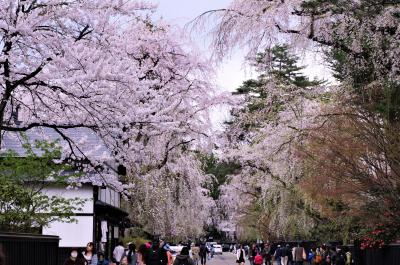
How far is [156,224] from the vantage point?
116 ft

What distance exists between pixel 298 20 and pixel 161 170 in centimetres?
1748

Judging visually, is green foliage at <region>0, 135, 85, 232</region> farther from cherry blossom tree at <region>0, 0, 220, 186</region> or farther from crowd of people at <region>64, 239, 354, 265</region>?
cherry blossom tree at <region>0, 0, 220, 186</region>

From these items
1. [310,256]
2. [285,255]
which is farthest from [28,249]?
[310,256]

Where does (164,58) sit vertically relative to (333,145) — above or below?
above

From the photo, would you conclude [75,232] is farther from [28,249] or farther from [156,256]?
[28,249]

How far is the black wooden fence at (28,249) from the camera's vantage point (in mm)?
13766

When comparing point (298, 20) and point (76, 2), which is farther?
point (298, 20)

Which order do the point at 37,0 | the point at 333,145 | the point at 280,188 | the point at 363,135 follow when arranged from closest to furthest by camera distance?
the point at 37,0 → the point at 363,135 → the point at 333,145 → the point at 280,188

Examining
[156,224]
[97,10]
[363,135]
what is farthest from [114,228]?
[97,10]

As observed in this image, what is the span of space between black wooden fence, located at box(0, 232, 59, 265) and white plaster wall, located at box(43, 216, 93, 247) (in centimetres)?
919

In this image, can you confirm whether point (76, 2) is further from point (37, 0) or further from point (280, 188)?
point (280, 188)

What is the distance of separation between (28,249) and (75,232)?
12.2 m

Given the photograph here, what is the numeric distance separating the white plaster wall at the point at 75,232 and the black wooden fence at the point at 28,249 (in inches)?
362

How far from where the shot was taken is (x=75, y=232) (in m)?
27.3
